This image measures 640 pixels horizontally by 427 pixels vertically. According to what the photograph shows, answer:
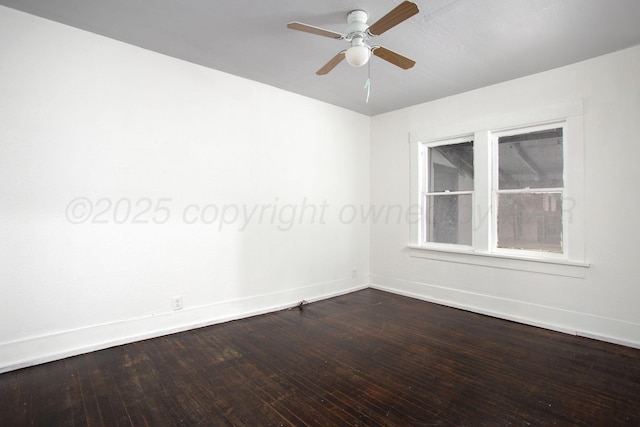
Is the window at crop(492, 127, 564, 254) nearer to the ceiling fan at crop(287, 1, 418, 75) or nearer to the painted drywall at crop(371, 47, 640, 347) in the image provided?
the painted drywall at crop(371, 47, 640, 347)

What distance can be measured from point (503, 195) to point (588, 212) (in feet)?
A: 2.71

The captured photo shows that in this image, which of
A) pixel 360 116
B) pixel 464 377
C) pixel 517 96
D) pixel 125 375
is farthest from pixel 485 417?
pixel 360 116

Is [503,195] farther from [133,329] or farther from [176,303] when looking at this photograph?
[133,329]

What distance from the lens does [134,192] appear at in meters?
2.93

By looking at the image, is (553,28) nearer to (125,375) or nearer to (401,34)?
(401,34)

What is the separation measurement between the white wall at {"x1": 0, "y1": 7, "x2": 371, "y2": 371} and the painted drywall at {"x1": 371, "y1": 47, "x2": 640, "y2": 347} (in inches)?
78.9

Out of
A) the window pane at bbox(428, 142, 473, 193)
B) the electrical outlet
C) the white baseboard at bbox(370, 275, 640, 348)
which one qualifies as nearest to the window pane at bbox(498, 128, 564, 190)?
the window pane at bbox(428, 142, 473, 193)

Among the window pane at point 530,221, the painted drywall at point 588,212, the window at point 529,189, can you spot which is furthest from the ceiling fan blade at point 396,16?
the window pane at point 530,221

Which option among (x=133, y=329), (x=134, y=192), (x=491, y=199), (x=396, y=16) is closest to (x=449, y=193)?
(x=491, y=199)

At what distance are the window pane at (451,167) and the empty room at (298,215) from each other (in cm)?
3

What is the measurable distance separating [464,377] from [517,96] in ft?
10.0

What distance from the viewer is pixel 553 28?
8.27 feet

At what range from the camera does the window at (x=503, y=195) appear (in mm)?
3232

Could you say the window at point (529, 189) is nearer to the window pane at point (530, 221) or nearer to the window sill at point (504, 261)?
the window pane at point (530, 221)
